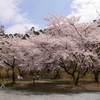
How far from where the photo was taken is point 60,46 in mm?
12570

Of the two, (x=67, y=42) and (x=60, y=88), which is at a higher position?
(x=67, y=42)

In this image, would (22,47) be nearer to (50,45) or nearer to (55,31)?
(55,31)

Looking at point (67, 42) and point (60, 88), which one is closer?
point (67, 42)

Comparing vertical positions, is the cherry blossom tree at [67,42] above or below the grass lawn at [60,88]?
above

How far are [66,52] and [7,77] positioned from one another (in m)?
17.8

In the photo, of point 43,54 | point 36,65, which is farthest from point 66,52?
point 36,65

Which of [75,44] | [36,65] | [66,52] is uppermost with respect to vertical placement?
[75,44]

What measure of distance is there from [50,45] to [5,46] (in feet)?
26.2

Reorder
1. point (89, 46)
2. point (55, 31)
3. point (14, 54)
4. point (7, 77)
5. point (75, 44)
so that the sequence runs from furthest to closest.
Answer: point (7, 77)
point (14, 54)
point (55, 31)
point (89, 46)
point (75, 44)

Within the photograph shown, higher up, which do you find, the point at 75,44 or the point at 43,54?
the point at 75,44

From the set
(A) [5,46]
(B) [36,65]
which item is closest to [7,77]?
(A) [5,46]

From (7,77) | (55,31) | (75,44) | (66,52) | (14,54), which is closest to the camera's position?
(66,52)

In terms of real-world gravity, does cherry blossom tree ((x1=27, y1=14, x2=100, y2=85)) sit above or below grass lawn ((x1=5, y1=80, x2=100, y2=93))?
above

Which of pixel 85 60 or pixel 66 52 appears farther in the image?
pixel 85 60
